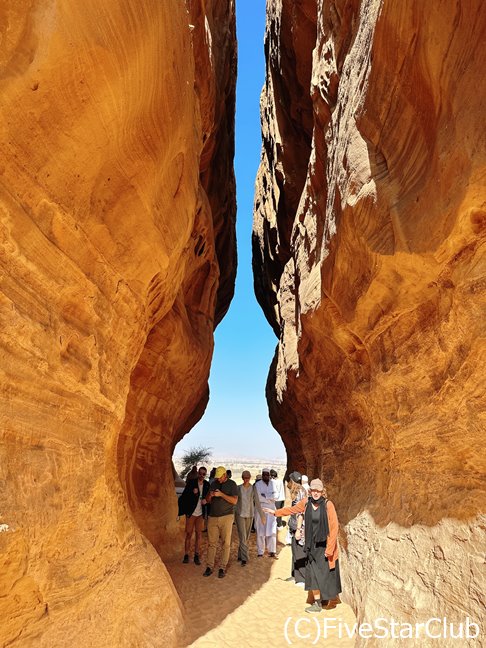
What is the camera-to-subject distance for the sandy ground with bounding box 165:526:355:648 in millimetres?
4902

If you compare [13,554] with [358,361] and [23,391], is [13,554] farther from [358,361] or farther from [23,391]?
[358,361]

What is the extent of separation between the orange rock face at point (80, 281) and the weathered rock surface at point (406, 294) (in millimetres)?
2452

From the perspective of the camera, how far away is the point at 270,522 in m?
8.29

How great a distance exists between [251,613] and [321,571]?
1.16 metres

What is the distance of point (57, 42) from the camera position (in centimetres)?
351

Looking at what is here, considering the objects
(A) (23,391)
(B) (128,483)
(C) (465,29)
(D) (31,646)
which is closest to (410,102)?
(C) (465,29)

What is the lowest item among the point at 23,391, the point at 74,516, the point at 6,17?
the point at 74,516

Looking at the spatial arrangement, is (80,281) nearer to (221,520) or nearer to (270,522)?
(221,520)

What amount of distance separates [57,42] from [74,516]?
4128mm

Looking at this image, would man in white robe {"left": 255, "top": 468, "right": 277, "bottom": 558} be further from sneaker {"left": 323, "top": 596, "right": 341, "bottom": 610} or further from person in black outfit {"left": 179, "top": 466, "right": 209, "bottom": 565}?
sneaker {"left": 323, "top": 596, "right": 341, "bottom": 610}

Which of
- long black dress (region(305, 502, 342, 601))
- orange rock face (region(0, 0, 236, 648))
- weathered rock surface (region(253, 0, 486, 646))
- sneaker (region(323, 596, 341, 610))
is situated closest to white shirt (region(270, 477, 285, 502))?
weathered rock surface (region(253, 0, 486, 646))

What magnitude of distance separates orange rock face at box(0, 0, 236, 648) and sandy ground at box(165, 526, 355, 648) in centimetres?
63

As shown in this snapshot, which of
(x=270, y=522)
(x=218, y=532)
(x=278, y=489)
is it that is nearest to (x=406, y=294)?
(x=218, y=532)

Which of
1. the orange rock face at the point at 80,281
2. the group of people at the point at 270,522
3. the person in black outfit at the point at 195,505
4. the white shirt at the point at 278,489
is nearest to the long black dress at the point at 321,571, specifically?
the group of people at the point at 270,522
